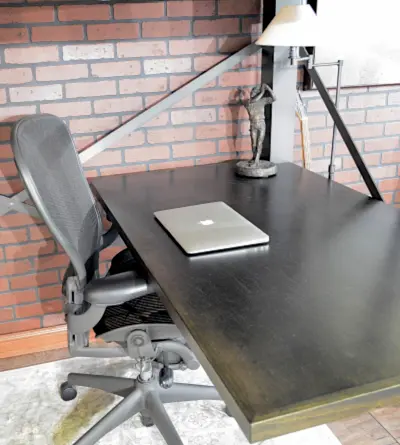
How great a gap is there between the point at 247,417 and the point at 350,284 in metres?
0.50

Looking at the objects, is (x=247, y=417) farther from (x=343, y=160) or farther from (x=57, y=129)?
(x=343, y=160)

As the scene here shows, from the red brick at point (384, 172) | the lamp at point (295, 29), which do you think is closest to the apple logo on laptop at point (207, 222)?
the lamp at point (295, 29)

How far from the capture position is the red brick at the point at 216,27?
2.15 m

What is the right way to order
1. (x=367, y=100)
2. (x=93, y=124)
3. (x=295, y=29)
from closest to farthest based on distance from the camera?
1. (x=295, y=29)
2. (x=93, y=124)
3. (x=367, y=100)

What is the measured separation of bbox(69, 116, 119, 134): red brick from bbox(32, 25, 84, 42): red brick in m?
0.31

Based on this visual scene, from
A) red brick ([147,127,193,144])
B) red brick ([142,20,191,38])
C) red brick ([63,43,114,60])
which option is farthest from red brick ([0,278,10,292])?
red brick ([142,20,191,38])

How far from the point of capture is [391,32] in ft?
7.85

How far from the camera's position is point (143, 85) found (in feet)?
7.10

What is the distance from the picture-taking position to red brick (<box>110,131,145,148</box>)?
Result: 7.27 ft

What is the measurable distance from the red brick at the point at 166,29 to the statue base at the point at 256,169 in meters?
0.57

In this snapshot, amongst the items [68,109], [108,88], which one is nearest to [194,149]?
[108,88]

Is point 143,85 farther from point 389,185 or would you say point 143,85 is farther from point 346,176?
point 389,185

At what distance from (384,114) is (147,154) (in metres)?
1.15

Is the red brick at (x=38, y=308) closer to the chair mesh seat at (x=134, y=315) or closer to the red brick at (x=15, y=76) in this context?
the chair mesh seat at (x=134, y=315)
